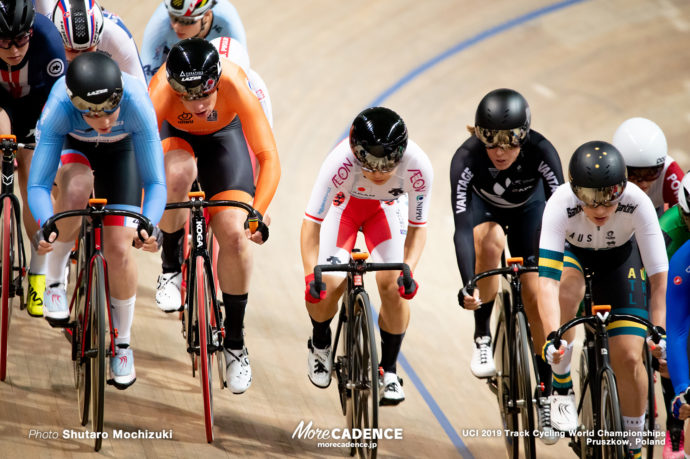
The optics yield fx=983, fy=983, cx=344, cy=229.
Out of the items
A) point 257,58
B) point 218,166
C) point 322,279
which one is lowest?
point 322,279

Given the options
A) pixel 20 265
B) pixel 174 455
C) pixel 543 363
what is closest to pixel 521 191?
pixel 543 363

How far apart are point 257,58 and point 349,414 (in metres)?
5.19

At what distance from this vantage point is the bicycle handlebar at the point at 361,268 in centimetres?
395

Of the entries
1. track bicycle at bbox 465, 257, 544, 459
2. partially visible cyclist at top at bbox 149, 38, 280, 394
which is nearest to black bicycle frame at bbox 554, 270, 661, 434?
track bicycle at bbox 465, 257, 544, 459

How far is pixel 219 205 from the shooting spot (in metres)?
4.24

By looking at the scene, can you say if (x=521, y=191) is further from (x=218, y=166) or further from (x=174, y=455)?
(x=174, y=455)

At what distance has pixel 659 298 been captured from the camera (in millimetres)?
3861

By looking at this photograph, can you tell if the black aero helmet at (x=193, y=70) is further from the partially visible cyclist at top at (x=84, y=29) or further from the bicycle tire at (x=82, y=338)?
the bicycle tire at (x=82, y=338)

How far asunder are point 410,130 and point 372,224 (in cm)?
369

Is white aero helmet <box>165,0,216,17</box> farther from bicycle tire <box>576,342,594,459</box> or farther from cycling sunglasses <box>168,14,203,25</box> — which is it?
bicycle tire <box>576,342,594,459</box>

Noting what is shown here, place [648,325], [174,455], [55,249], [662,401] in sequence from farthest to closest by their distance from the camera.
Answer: [662,401] < [55,249] < [174,455] < [648,325]

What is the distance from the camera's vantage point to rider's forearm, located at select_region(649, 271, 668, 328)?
12.5 ft

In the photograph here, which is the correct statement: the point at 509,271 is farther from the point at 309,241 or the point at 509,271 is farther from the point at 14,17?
the point at 14,17

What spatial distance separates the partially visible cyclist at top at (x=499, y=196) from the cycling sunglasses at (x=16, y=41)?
2032 millimetres
